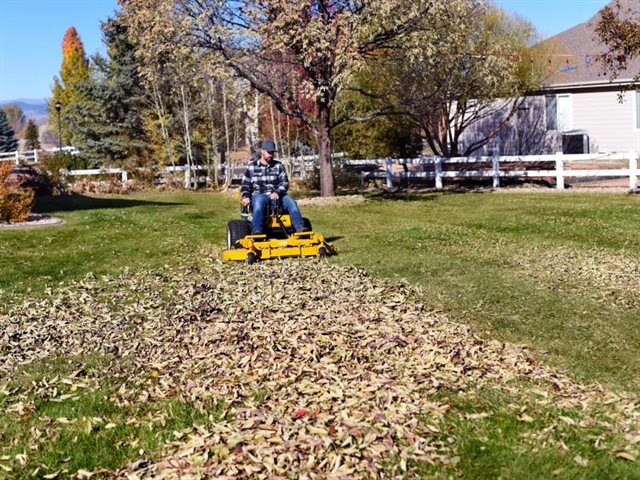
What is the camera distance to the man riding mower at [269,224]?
9227mm

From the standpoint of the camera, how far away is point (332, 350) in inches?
213

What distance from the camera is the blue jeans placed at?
31.6 feet

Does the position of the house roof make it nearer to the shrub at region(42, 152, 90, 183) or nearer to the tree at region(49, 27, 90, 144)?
the shrub at region(42, 152, 90, 183)

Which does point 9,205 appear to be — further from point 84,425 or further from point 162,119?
point 162,119

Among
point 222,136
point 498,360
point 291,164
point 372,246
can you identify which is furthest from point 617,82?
point 498,360

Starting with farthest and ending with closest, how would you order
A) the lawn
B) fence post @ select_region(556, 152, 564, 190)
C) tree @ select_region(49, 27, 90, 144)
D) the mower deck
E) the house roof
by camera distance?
tree @ select_region(49, 27, 90, 144)
the house roof
fence post @ select_region(556, 152, 564, 190)
the mower deck
the lawn

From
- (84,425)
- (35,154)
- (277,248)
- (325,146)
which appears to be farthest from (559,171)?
(35,154)

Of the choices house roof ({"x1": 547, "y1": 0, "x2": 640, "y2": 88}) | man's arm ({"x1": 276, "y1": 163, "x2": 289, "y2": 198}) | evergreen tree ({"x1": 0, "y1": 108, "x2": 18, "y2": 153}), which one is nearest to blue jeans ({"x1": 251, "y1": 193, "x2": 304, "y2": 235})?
man's arm ({"x1": 276, "y1": 163, "x2": 289, "y2": 198})

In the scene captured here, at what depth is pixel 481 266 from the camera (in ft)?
28.5

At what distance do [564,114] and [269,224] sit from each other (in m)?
18.1

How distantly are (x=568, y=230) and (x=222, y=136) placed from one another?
17.8 m

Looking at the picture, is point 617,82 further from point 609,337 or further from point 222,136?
point 609,337

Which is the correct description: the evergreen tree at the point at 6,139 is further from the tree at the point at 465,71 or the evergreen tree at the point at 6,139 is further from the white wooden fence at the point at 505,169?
the tree at the point at 465,71

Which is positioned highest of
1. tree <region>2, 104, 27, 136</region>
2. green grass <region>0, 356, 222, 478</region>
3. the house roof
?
tree <region>2, 104, 27, 136</region>
